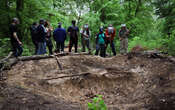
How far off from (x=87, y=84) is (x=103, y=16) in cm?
1302

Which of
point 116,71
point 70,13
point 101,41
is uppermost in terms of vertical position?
point 70,13

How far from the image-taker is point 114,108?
4.55 m

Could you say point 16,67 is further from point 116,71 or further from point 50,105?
point 116,71

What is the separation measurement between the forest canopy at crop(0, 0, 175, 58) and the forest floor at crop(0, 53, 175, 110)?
6.21 ft

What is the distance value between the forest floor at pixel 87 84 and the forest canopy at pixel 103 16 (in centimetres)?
189

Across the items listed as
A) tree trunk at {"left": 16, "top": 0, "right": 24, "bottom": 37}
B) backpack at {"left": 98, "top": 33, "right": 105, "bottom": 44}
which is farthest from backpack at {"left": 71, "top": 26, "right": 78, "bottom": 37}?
tree trunk at {"left": 16, "top": 0, "right": 24, "bottom": 37}

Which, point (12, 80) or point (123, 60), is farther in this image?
point (123, 60)

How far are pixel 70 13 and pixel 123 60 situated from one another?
13133 mm

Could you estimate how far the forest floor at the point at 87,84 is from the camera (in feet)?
13.9

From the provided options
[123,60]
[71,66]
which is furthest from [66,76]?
[123,60]

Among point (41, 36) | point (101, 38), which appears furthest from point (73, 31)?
point (41, 36)

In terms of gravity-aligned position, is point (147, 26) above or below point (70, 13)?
below

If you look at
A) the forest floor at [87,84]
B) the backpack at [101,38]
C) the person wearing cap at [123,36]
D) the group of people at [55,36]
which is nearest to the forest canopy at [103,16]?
the group of people at [55,36]

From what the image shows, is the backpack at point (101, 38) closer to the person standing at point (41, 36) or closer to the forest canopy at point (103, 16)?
the person standing at point (41, 36)
